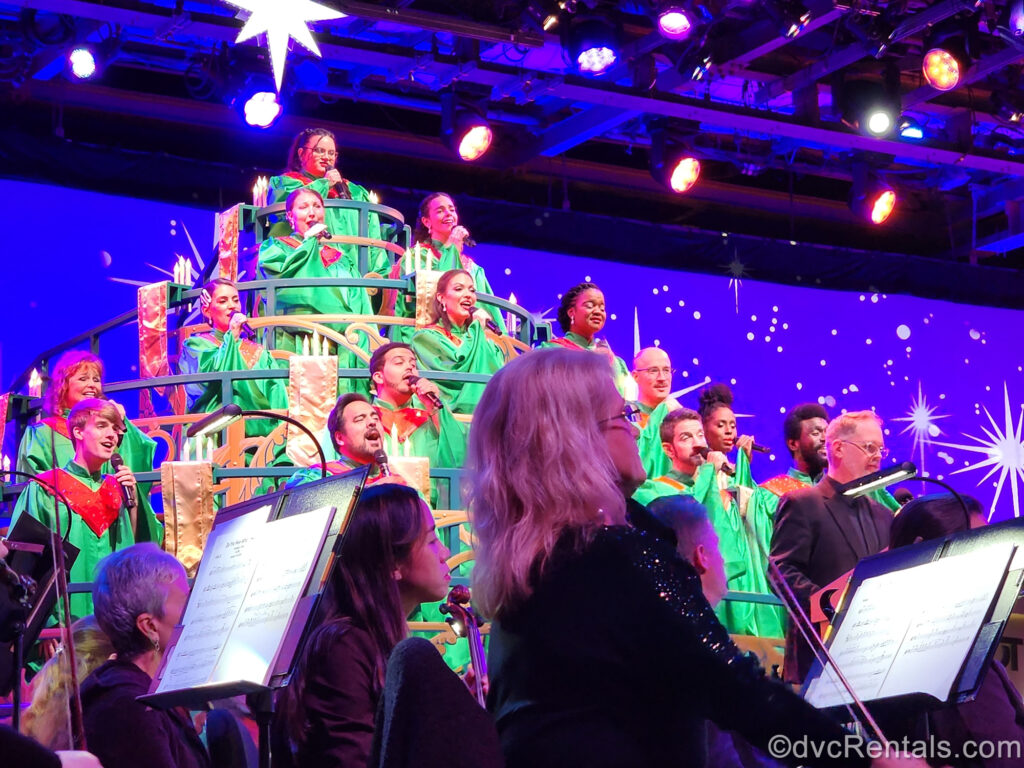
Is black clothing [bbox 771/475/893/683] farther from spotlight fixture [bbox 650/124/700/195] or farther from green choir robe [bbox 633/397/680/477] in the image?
spotlight fixture [bbox 650/124/700/195]

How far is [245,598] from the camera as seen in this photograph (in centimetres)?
263

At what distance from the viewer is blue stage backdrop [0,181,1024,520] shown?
31.5 feet

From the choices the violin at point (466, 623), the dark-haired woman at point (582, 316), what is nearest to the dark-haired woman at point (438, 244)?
the dark-haired woman at point (582, 316)

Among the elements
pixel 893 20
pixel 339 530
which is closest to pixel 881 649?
pixel 339 530

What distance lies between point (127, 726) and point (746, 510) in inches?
185

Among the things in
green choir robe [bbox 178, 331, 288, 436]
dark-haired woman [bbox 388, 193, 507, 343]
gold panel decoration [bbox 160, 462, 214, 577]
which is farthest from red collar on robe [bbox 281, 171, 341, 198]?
gold panel decoration [bbox 160, 462, 214, 577]

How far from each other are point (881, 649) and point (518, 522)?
1238 mm

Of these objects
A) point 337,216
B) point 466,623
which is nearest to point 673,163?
point 337,216

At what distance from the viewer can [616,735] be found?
1.90 m

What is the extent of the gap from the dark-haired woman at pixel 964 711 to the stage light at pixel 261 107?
19.1 feet

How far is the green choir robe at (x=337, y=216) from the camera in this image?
915 cm

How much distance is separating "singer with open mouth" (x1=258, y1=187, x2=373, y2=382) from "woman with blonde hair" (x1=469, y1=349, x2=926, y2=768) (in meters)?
6.57

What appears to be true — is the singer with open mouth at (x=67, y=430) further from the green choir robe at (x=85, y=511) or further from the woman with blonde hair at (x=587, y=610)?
the woman with blonde hair at (x=587, y=610)

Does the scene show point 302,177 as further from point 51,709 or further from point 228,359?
point 51,709
